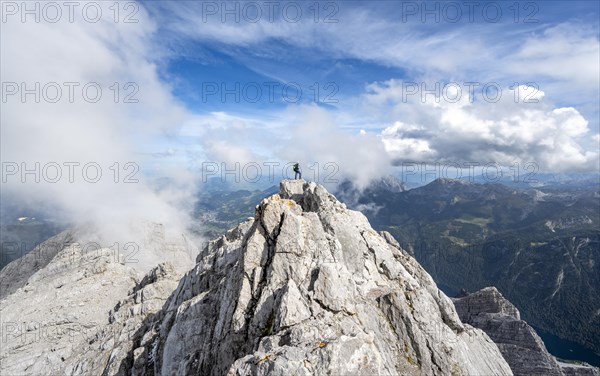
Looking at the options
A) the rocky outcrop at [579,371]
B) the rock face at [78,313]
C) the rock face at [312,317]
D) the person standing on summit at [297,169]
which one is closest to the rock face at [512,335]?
the rocky outcrop at [579,371]

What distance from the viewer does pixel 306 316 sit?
26250 millimetres

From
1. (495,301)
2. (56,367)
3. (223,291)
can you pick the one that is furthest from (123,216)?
(495,301)

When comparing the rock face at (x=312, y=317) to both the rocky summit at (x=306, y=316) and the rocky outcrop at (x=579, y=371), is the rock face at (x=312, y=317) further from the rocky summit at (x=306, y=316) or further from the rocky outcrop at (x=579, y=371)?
the rocky outcrop at (x=579, y=371)

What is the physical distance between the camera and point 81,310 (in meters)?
85.6

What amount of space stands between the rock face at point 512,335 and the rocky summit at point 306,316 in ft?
220

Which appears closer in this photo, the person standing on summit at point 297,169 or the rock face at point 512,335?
the person standing on summit at point 297,169

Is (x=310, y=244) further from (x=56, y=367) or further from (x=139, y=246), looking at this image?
(x=139, y=246)

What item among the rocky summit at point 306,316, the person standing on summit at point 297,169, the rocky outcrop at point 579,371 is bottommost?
the rocky outcrop at point 579,371

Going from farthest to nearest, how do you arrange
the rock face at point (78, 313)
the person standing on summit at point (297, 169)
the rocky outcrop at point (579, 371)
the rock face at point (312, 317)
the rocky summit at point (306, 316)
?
the rocky outcrop at point (579, 371) → the person standing on summit at point (297, 169) → the rock face at point (78, 313) → the rocky summit at point (306, 316) → the rock face at point (312, 317)

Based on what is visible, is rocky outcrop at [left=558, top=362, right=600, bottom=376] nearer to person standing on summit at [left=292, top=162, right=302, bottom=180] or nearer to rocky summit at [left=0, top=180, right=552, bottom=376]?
rocky summit at [left=0, top=180, right=552, bottom=376]

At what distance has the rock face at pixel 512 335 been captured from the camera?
9075 cm

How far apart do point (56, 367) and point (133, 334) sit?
94.2ft

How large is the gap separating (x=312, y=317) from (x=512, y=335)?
104649mm

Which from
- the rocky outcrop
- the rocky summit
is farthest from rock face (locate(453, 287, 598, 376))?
the rocky summit
